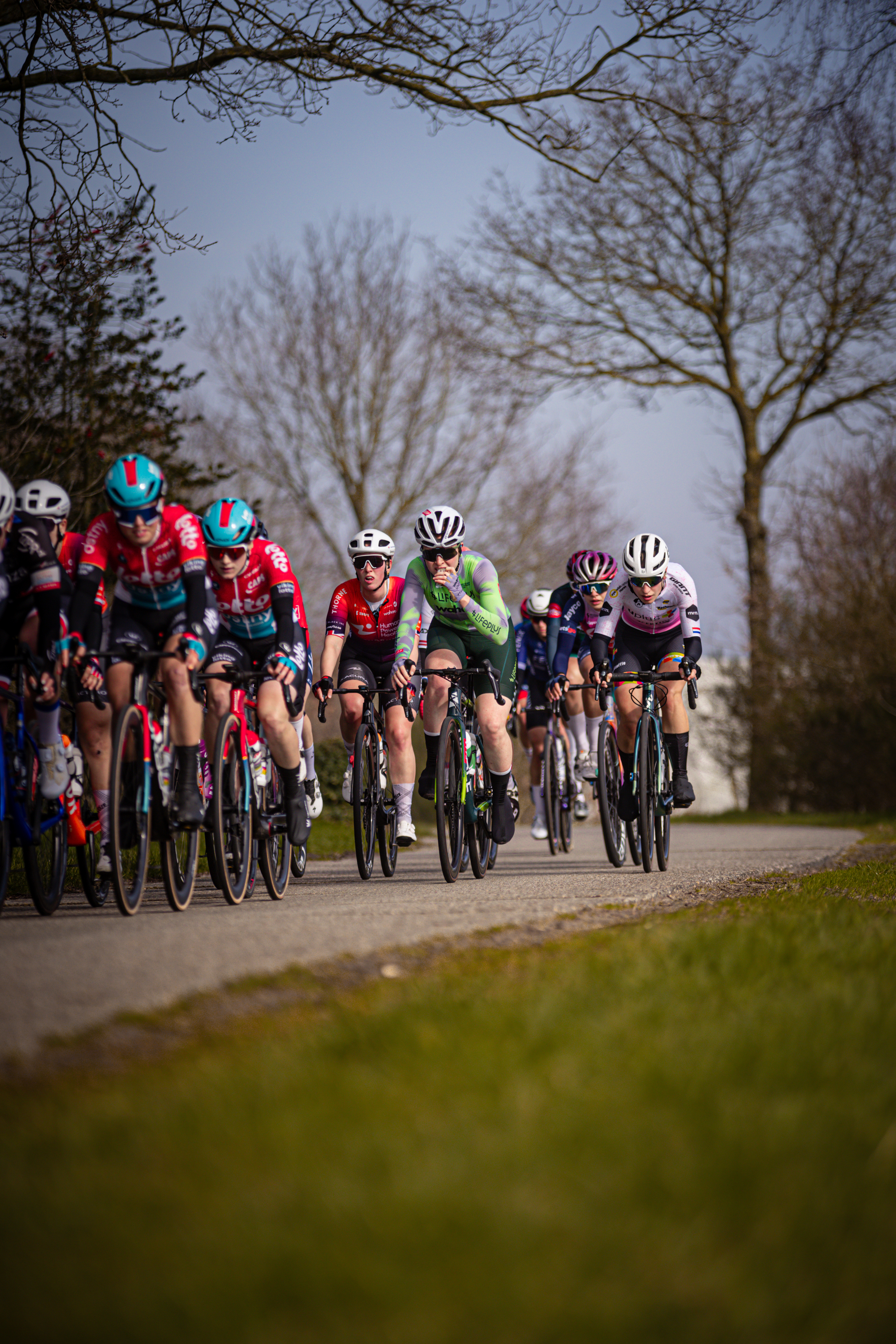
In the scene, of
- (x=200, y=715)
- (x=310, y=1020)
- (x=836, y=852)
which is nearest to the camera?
(x=310, y=1020)

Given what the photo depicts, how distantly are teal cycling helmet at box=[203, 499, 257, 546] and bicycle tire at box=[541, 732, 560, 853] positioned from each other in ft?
16.3

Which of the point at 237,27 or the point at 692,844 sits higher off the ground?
the point at 237,27

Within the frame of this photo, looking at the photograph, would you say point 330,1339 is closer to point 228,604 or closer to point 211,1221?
point 211,1221

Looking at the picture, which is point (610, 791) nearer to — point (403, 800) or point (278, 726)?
point (403, 800)

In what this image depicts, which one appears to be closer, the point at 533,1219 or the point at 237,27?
the point at 533,1219

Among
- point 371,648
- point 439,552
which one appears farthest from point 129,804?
point 371,648

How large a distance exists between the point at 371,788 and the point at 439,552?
1.77 metres

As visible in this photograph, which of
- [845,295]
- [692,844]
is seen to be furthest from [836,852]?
[845,295]

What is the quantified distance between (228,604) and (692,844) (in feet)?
23.8

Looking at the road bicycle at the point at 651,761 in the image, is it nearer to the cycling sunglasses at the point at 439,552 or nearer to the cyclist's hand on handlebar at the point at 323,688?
the cycling sunglasses at the point at 439,552

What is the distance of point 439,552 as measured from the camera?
8.15 meters

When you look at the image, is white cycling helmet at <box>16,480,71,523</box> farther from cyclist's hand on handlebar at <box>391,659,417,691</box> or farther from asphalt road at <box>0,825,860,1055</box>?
cyclist's hand on handlebar at <box>391,659,417,691</box>

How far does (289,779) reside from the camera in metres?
7.30

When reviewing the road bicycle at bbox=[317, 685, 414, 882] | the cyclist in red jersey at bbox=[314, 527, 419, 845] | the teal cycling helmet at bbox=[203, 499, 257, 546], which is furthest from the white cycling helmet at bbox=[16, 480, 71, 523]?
the cyclist in red jersey at bbox=[314, 527, 419, 845]
